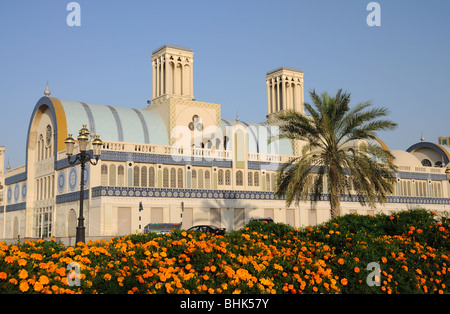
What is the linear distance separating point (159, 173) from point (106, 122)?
27.4 feet

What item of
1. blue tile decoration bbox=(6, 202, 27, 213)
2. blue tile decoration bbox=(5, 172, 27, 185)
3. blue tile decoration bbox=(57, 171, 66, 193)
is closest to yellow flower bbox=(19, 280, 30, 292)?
blue tile decoration bbox=(57, 171, 66, 193)

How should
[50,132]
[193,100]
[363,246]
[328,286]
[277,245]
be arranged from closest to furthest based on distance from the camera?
[328,286] → [363,246] → [277,245] → [50,132] → [193,100]

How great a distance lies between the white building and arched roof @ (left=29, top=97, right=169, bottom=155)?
93mm

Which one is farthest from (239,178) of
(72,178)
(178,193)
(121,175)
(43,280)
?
(43,280)

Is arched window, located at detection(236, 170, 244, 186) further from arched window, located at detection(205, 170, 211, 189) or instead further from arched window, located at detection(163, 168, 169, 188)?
arched window, located at detection(163, 168, 169, 188)

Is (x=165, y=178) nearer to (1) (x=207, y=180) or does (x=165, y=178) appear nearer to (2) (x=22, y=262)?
(1) (x=207, y=180)

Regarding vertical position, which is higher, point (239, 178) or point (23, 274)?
point (239, 178)

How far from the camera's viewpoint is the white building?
4278 cm

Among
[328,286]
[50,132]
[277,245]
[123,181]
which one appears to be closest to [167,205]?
[123,181]

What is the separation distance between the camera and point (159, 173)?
4497 centimetres

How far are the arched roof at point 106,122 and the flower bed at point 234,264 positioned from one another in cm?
3558

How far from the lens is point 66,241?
33.2m
